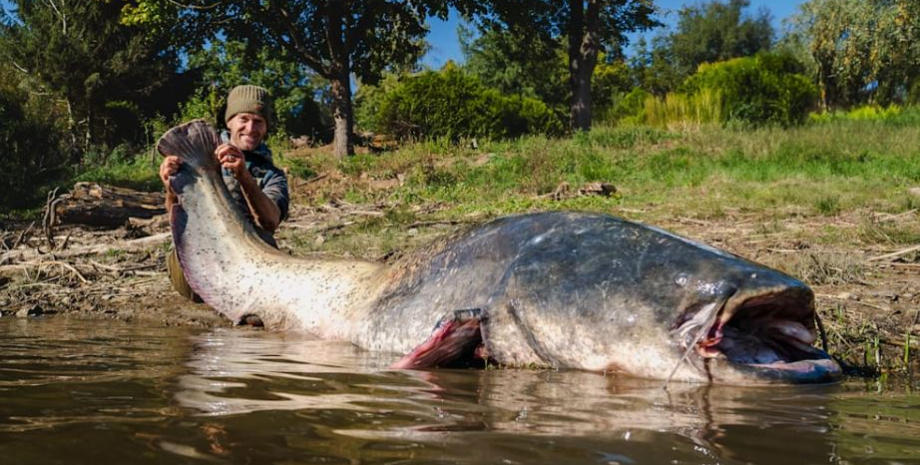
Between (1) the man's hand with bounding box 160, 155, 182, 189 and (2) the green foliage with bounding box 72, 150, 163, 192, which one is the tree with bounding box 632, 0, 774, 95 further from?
(1) the man's hand with bounding box 160, 155, 182, 189

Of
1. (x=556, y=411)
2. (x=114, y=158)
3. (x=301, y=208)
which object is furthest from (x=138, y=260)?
(x=114, y=158)

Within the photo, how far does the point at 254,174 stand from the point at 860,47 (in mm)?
29529

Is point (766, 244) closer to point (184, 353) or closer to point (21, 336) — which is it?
point (184, 353)

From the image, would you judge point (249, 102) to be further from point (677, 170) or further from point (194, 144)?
point (677, 170)

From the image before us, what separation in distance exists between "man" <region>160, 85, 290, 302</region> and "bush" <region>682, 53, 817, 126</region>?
1417cm

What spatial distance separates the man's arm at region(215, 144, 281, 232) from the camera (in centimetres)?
464

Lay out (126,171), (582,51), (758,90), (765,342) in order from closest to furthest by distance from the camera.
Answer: (765,342)
(126,171)
(758,90)
(582,51)

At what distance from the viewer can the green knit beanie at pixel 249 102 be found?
5.28 meters

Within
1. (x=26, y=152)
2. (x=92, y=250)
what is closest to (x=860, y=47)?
(x=26, y=152)

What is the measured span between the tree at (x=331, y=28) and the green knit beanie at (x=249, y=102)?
1347 centimetres

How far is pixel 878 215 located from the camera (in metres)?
7.60

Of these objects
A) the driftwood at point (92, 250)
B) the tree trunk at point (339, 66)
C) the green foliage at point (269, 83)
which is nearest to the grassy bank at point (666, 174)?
the tree trunk at point (339, 66)

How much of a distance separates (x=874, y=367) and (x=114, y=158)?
20.9 m

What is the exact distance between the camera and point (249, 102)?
17.3 ft
